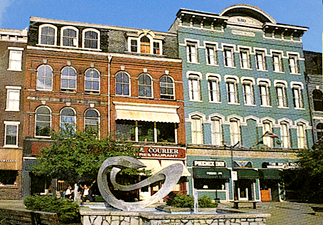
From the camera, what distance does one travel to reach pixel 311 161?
3419 centimetres

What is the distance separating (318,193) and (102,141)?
19.9 meters

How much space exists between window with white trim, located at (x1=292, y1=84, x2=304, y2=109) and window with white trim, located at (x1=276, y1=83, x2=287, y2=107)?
1098 mm

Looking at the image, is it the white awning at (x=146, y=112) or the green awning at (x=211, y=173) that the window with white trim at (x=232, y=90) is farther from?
the green awning at (x=211, y=173)

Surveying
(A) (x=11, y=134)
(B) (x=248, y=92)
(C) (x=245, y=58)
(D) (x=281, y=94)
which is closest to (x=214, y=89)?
(B) (x=248, y=92)

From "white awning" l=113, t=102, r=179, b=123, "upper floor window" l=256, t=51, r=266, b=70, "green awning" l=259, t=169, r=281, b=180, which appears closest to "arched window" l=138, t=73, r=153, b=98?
"white awning" l=113, t=102, r=179, b=123

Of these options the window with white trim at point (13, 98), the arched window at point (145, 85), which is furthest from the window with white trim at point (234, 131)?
the window with white trim at point (13, 98)

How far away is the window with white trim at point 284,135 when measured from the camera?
127 feet

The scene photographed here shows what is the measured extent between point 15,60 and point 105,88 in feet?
24.6

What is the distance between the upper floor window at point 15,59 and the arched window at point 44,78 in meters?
1.74

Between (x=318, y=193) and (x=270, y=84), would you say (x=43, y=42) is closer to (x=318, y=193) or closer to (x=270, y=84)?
(x=270, y=84)

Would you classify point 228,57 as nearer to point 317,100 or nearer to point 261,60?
point 261,60

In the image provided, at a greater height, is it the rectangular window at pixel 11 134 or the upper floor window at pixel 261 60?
the upper floor window at pixel 261 60

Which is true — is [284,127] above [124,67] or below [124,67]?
below

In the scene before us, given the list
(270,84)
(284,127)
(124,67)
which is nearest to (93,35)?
(124,67)
